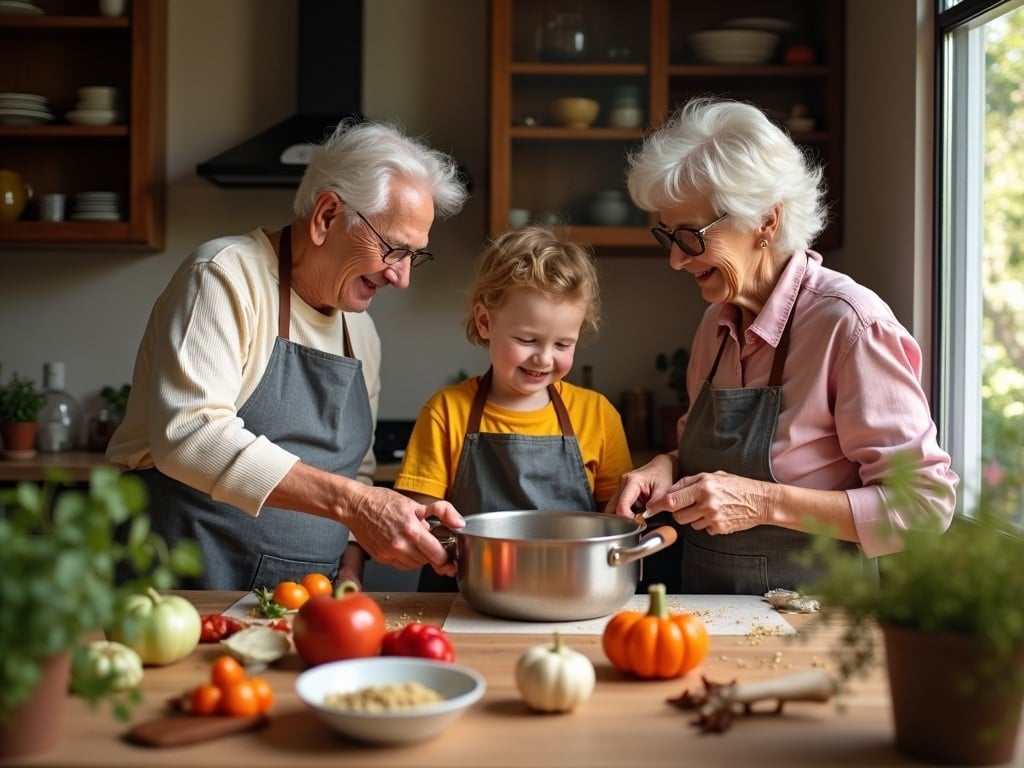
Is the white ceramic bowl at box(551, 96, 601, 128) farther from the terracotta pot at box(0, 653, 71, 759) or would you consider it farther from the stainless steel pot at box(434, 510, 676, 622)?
the terracotta pot at box(0, 653, 71, 759)

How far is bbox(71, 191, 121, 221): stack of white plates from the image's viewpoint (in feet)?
10.6

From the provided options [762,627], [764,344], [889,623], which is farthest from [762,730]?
[764,344]

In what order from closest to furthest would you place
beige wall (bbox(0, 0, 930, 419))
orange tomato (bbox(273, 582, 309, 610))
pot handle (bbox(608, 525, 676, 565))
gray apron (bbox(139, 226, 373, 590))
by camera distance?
pot handle (bbox(608, 525, 676, 565)) < orange tomato (bbox(273, 582, 309, 610)) < gray apron (bbox(139, 226, 373, 590)) < beige wall (bbox(0, 0, 930, 419))

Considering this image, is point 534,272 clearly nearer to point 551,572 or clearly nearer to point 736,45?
point 551,572

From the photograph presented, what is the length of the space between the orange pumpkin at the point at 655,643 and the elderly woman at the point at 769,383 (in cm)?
38

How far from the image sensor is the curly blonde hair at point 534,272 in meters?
2.02

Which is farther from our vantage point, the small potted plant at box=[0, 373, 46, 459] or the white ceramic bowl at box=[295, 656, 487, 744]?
the small potted plant at box=[0, 373, 46, 459]

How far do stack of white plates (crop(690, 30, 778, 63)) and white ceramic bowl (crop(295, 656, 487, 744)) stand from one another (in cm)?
246

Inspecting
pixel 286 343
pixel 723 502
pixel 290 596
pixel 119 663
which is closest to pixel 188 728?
pixel 119 663

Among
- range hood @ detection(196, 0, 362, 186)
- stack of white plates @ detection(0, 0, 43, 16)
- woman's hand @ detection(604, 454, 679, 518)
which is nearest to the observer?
woman's hand @ detection(604, 454, 679, 518)

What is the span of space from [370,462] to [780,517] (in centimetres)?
97

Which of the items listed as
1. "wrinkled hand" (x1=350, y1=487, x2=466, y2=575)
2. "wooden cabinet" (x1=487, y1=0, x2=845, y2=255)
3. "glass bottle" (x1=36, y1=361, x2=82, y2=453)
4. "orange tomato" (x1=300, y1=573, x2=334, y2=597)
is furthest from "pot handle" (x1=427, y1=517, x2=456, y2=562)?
"glass bottle" (x1=36, y1=361, x2=82, y2=453)

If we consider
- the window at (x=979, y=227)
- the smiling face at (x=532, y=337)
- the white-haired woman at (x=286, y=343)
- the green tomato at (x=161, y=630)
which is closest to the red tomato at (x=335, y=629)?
the green tomato at (x=161, y=630)

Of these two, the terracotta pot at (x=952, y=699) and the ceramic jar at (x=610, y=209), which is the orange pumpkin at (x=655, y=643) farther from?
the ceramic jar at (x=610, y=209)
